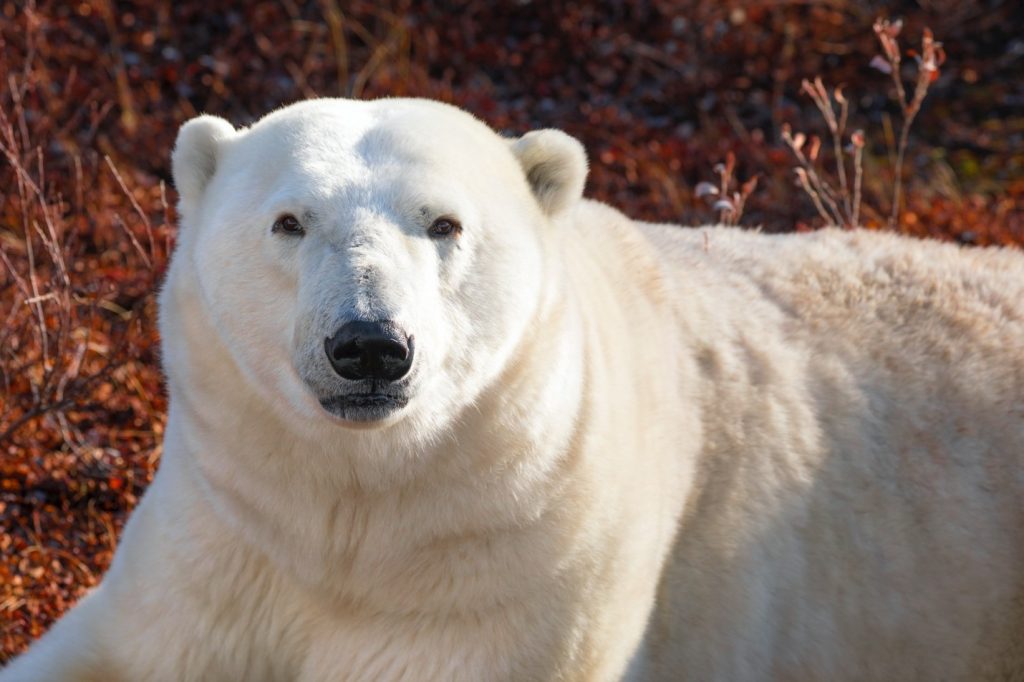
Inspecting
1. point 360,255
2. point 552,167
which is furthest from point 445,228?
point 552,167

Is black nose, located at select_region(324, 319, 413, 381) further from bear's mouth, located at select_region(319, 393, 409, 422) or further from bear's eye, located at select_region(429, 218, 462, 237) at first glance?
bear's eye, located at select_region(429, 218, 462, 237)

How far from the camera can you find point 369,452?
257 cm

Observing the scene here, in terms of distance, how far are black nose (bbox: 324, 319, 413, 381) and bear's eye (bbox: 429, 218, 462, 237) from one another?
30cm

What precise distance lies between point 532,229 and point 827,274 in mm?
1084

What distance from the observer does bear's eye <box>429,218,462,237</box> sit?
101 inches

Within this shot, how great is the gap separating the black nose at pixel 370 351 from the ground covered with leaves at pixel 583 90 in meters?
2.90

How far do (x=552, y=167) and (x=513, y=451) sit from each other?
58 cm

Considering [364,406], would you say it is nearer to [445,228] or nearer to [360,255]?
[360,255]

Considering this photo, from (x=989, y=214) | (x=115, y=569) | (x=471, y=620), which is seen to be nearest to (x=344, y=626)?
(x=471, y=620)

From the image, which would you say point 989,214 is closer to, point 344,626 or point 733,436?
point 733,436

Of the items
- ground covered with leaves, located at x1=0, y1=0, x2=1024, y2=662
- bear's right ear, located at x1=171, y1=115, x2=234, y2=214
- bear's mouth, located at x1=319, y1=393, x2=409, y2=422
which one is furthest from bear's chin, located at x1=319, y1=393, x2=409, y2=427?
ground covered with leaves, located at x1=0, y1=0, x2=1024, y2=662

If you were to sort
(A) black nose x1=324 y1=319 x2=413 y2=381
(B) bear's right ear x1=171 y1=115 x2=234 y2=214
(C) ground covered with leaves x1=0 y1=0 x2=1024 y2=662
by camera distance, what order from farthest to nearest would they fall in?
(C) ground covered with leaves x1=0 y1=0 x2=1024 y2=662
(B) bear's right ear x1=171 y1=115 x2=234 y2=214
(A) black nose x1=324 y1=319 x2=413 y2=381

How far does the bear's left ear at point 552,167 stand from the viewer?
9.30ft

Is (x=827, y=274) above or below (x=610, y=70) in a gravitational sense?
above
